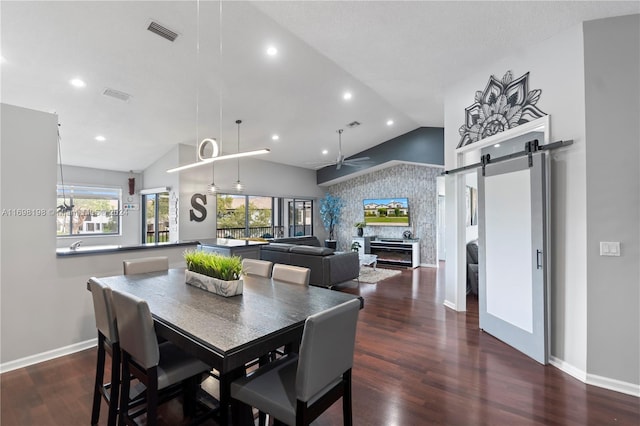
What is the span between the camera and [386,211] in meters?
8.96

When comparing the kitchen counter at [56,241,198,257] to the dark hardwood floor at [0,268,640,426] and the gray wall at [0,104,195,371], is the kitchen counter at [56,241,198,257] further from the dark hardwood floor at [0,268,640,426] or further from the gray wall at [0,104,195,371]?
the dark hardwood floor at [0,268,640,426]

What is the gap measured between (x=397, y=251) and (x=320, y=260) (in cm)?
372

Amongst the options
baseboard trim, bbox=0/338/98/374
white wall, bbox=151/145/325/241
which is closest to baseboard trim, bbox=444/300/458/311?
baseboard trim, bbox=0/338/98/374

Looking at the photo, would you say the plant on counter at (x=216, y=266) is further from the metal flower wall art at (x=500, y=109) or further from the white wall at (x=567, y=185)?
the metal flower wall art at (x=500, y=109)

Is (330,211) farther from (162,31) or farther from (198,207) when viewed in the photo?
(162,31)

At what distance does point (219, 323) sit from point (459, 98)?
14.1 ft

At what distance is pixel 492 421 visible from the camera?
2006 mm

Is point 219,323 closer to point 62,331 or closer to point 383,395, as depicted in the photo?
point 383,395

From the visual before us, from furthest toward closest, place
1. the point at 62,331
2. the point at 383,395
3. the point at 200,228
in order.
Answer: the point at 200,228 < the point at 62,331 < the point at 383,395

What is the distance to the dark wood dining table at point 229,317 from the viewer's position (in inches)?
53.2

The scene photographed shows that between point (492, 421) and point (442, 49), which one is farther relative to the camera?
point (442, 49)

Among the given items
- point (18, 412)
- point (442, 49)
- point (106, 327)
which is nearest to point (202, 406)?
point (106, 327)

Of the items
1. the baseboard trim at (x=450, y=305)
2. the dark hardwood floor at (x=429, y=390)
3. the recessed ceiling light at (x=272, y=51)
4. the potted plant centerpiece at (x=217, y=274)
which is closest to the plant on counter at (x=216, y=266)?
the potted plant centerpiece at (x=217, y=274)

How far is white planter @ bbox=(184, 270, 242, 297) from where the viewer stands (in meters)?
2.11
